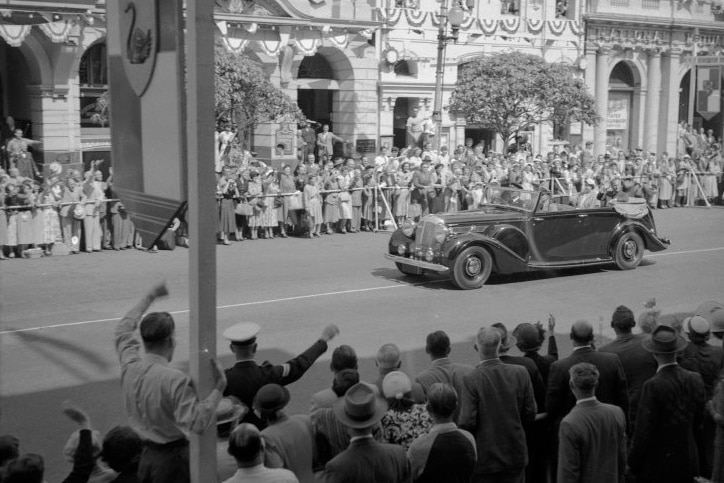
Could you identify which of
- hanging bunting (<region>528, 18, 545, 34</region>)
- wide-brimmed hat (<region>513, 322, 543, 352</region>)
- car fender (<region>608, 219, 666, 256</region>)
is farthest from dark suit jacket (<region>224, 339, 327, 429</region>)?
hanging bunting (<region>528, 18, 545, 34</region>)

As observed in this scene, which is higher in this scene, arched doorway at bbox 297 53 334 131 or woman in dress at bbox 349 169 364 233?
arched doorway at bbox 297 53 334 131

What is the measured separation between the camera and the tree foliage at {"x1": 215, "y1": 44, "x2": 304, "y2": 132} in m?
22.9

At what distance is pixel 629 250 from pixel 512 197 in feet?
8.53

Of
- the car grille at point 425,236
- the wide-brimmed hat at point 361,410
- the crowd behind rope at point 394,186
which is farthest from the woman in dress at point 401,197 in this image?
the wide-brimmed hat at point 361,410

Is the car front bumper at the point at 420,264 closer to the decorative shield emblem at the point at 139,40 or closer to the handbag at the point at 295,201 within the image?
the handbag at the point at 295,201

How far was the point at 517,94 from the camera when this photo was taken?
2875 cm

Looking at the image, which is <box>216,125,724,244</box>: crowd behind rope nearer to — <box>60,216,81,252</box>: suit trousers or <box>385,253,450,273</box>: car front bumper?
<box>385,253,450,273</box>: car front bumper

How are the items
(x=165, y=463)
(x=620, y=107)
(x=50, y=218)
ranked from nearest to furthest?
1. (x=165, y=463)
2. (x=50, y=218)
3. (x=620, y=107)

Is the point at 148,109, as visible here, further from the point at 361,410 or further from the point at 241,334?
the point at 241,334

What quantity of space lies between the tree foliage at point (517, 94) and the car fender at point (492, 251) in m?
→ 14.4

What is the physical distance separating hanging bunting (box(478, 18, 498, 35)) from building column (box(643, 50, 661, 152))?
9127 mm

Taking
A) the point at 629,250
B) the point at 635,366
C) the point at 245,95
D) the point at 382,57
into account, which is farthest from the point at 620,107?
the point at 635,366

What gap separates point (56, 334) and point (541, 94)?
2065 centimetres

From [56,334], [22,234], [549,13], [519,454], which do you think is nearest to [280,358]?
[56,334]
